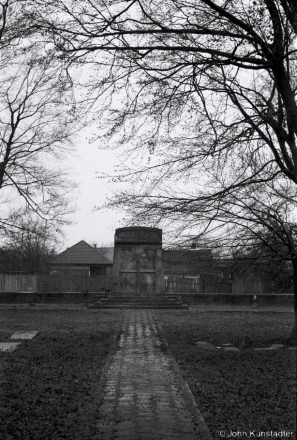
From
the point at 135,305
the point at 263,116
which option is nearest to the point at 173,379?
the point at 263,116

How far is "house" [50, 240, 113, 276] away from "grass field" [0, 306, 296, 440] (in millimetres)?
34288

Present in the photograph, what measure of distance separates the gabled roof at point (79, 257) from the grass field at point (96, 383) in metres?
34.4

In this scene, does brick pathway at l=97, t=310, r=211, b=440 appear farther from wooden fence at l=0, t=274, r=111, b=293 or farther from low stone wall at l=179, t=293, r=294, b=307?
wooden fence at l=0, t=274, r=111, b=293

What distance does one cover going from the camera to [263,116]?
30.6 feet

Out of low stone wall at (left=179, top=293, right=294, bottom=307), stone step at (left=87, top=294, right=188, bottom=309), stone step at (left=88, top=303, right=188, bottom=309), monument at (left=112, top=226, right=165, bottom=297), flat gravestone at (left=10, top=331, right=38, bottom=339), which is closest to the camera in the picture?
flat gravestone at (left=10, top=331, right=38, bottom=339)

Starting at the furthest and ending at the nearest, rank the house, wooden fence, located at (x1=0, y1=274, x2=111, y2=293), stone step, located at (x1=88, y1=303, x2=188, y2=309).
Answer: the house
wooden fence, located at (x1=0, y1=274, x2=111, y2=293)
stone step, located at (x1=88, y1=303, x2=188, y2=309)

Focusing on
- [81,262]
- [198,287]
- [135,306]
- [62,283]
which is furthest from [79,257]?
[135,306]

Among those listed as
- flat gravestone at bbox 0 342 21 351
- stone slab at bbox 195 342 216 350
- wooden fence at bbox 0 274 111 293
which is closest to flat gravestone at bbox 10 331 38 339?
flat gravestone at bbox 0 342 21 351

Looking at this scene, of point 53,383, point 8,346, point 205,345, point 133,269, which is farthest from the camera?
point 133,269

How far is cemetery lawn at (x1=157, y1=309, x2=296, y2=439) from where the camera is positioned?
6.08 metres

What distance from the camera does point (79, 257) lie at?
50.4 meters

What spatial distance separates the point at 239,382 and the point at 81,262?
4251 centimetres

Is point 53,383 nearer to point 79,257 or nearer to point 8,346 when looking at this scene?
point 8,346

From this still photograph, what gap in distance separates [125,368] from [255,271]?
4875 millimetres
